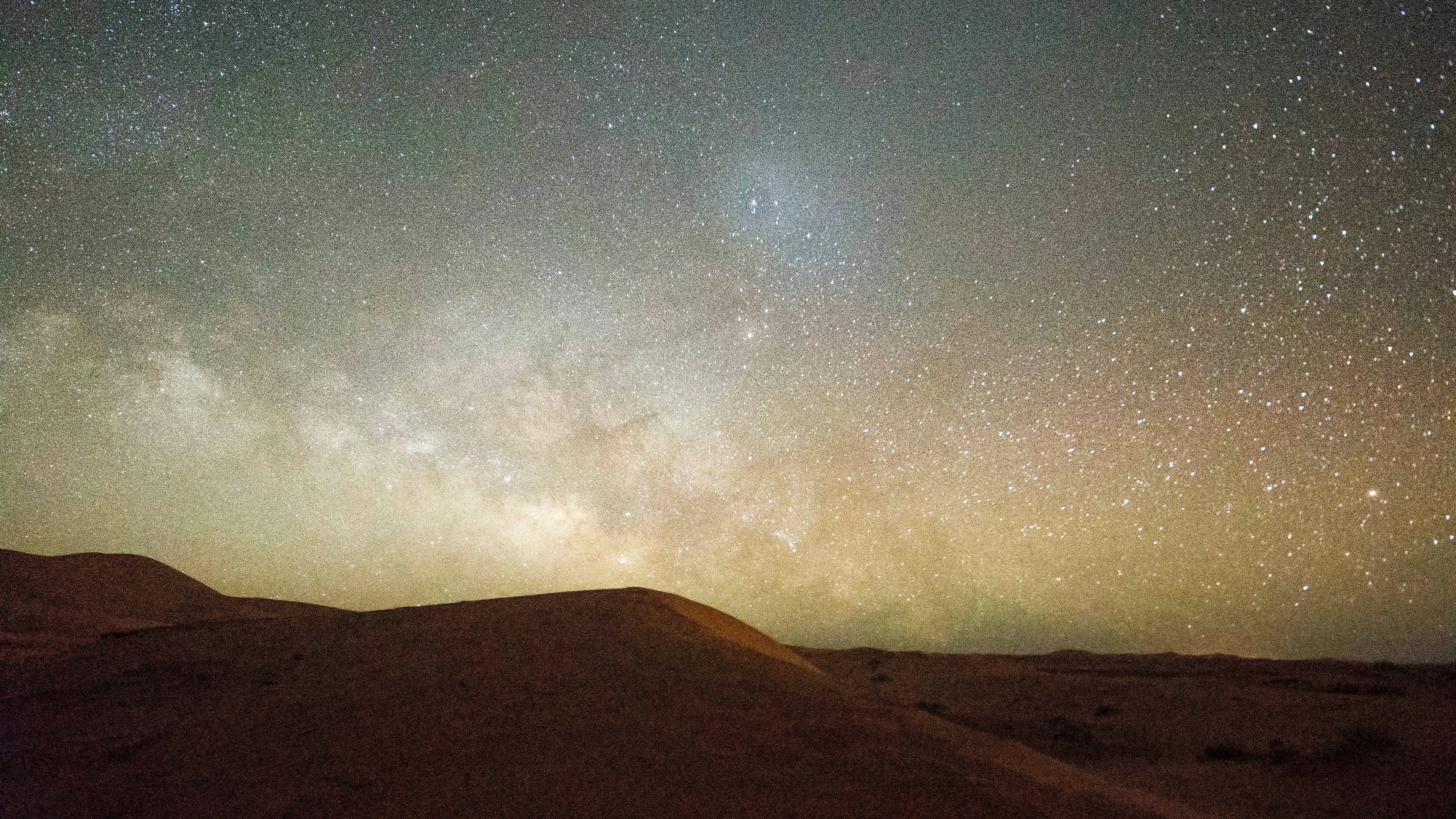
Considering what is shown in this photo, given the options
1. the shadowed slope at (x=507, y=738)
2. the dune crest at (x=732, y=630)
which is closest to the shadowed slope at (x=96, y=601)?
the shadowed slope at (x=507, y=738)

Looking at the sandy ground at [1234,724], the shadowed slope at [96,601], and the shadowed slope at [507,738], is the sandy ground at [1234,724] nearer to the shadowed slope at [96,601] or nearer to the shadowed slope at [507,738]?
the shadowed slope at [507,738]

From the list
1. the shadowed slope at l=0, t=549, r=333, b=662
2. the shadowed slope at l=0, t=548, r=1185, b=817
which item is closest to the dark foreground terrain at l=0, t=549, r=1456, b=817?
the shadowed slope at l=0, t=548, r=1185, b=817

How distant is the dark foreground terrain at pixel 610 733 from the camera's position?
691 centimetres

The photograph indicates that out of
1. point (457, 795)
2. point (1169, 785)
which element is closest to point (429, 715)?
point (457, 795)

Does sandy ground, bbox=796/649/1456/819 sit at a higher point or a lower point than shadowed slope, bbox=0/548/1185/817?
lower

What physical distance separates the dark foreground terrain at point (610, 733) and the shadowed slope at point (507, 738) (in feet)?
0.11

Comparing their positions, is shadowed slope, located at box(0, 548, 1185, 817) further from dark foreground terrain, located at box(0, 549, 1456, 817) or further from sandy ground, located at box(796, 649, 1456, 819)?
sandy ground, located at box(796, 649, 1456, 819)

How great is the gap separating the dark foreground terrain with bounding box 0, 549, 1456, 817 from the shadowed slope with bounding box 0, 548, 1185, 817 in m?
0.03

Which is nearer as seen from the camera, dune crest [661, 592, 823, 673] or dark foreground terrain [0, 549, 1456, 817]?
dark foreground terrain [0, 549, 1456, 817]

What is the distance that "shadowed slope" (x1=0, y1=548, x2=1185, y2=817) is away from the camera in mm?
6785

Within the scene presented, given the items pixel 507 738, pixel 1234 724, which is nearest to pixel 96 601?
pixel 507 738

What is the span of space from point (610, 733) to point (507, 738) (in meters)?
1.03

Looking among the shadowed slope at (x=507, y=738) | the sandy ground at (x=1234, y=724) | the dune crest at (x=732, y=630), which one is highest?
the dune crest at (x=732, y=630)

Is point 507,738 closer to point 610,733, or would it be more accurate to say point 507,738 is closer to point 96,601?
point 610,733
